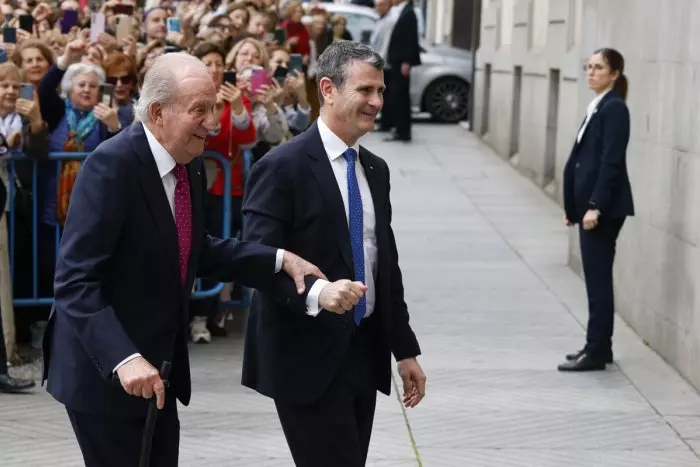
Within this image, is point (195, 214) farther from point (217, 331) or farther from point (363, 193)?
point (217, 331)

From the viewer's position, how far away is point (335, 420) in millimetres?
4723

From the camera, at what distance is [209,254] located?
4.54 meters

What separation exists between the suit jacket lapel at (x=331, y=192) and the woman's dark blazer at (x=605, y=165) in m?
4.46

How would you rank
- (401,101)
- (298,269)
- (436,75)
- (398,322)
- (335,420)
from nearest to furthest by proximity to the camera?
(298,269), (335,420), (398,322), (401,101), (436,75)

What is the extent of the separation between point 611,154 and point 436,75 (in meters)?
18.4

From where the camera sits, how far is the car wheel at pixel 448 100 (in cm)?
2762

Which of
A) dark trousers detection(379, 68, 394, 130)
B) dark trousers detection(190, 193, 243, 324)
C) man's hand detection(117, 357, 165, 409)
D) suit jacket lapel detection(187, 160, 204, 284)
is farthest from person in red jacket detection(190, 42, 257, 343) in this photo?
dark trousers detection(379, 68, 394, 130)

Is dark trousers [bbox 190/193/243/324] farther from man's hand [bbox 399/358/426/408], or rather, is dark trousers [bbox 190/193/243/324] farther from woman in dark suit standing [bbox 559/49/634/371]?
man's hand [bbox 399/358/426/408]

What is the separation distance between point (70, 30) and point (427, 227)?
3.90 metres

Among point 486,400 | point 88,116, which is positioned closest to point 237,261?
point 486,400

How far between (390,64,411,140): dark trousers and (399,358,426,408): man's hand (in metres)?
18.1

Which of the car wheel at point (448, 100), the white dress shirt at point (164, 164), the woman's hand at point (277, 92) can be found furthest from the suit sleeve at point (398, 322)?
the car wheel at point (448, 100)

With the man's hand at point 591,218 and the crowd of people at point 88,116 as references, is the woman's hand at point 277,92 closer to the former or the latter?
the crowd of people at point 88,116

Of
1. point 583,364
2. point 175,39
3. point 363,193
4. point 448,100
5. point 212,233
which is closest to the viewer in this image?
point 363,193
